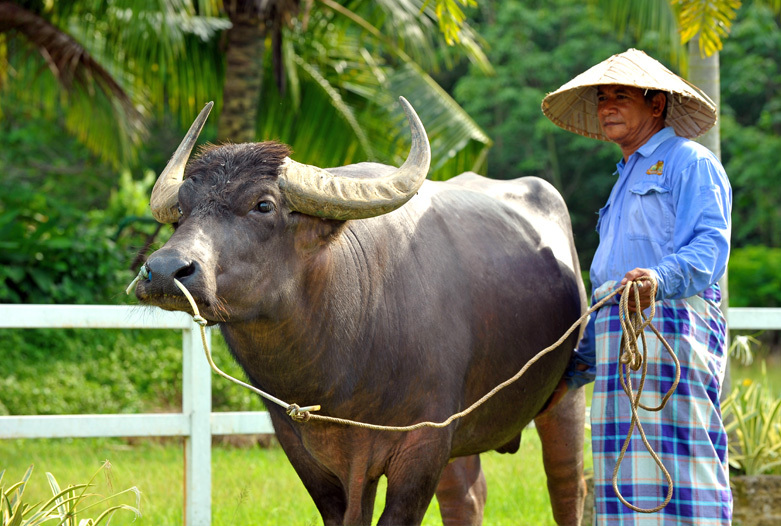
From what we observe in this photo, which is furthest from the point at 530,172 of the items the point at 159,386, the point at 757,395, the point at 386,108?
the point at 757,395

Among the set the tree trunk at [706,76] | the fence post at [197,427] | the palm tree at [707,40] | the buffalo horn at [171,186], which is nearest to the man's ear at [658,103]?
the palm tree at [707,40]

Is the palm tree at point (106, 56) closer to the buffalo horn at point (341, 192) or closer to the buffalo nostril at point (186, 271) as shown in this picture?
the buffalo horn at point (341, 192)

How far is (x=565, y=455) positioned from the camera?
4.77 meters

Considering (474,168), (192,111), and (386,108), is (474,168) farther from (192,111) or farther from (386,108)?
(192,111)

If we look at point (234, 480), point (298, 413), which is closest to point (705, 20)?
point (298, 413)

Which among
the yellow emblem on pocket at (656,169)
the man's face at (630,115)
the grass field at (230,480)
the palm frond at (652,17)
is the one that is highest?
the palm frond at (652,17)

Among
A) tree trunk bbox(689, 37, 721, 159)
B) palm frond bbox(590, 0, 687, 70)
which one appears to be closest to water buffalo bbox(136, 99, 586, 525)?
tree trunk bbox(689, 37, 721, 159)

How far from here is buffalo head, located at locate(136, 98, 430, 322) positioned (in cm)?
289

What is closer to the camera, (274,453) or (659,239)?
(659,239)

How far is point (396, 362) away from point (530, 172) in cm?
2013

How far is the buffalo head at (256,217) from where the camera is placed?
114 inches

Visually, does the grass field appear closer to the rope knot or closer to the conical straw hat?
the rope knot

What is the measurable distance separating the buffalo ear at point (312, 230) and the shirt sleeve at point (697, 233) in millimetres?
1132

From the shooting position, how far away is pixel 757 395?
615 centimetres
